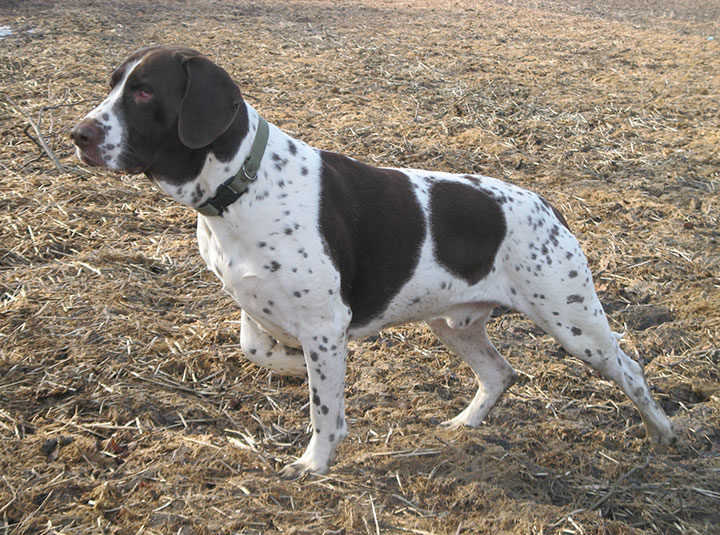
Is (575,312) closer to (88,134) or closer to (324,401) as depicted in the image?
(324,401)

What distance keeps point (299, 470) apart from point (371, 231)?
1.24 metres

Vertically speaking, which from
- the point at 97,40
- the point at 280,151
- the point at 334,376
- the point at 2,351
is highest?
the point at 280,151

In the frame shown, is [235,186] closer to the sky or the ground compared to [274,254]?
closer to the sky

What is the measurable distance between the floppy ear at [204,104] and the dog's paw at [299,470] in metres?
1.64

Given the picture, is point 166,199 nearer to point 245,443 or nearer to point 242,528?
point 245,443

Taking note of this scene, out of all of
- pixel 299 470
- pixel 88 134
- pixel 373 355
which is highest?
pixel 88 134

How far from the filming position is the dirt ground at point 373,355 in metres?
3.60

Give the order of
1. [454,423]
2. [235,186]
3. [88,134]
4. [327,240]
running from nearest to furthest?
[88,134], [235,186], [327,240], [454,423]

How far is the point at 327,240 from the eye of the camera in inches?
142

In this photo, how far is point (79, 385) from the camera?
173 inches

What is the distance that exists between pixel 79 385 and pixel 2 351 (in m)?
0.59

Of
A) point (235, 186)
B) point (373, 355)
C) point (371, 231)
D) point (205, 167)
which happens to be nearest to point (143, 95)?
point (205, 167)

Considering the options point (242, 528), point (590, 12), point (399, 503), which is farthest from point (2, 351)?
point (590, 12)

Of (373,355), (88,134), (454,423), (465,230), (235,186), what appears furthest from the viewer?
(373,355)
